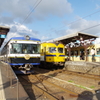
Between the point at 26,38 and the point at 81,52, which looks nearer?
the point at 26,38

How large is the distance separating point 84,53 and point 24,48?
11269 millimetres

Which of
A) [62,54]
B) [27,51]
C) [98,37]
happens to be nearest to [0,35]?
[27,51]

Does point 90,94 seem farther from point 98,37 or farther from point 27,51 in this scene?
point 98,37

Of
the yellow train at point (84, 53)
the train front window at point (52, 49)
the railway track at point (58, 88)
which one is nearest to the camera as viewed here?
the railway track at point (58, 88)

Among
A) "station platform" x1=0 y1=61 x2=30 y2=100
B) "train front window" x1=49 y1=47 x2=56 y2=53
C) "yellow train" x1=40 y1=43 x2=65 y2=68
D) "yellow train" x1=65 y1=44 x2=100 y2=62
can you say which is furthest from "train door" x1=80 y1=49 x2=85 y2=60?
"station platform" x1=0 y1=61 x2=30 y2=100

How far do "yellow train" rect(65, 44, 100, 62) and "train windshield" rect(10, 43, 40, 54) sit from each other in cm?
851

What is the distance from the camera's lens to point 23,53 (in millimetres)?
10125

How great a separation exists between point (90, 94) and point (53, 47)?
31.6 feet

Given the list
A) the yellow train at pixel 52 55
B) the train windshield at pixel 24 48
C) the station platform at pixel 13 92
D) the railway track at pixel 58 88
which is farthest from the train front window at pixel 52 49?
the station platform at pixel 13 92

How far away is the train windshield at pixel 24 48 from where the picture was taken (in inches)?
392

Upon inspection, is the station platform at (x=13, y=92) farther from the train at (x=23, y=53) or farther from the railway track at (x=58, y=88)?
the train at (x=23, y=53)

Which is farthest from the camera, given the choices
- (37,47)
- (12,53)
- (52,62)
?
(52,62)

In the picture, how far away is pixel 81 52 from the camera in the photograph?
19.6m

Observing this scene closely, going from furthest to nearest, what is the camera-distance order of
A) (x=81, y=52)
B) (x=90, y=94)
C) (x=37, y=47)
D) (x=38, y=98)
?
(x=81, y=52), (x=37, y=47), (x=90, y=94), (x=38, y=98)
